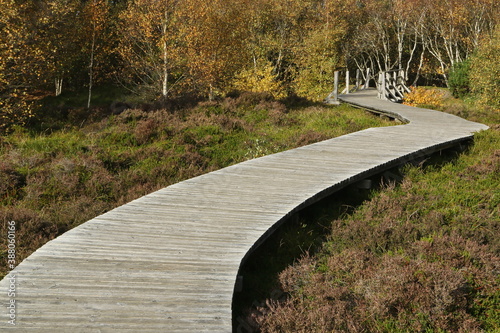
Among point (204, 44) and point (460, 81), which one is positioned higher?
point (204, 44)

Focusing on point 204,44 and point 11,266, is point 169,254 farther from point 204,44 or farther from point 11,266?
point 204,44

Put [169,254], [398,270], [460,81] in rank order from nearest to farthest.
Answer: [169,254] → [398,270] → [460,81]

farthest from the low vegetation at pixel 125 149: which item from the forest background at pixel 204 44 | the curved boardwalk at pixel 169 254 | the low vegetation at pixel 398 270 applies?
the low vegetation at pixel 398 270

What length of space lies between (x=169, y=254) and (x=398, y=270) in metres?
2.86

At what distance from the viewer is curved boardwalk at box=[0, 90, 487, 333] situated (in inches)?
160

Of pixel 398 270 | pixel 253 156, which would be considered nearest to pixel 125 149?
pixel 253 156

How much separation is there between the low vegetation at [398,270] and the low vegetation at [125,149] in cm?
387

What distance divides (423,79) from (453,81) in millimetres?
24149

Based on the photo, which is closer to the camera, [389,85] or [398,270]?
[398,270]

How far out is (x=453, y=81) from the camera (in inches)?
1180

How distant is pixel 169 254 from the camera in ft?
17.6

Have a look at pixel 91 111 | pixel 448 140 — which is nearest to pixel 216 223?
pixel 448 140

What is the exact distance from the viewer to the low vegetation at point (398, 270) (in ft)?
16.0

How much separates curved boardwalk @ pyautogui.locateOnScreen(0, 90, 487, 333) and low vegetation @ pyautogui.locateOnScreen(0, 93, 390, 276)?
1.51 metres
